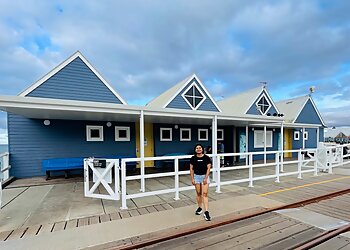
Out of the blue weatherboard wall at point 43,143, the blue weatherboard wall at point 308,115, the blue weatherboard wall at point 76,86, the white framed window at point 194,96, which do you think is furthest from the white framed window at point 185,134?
the blue weatherboard wall at point 308,115

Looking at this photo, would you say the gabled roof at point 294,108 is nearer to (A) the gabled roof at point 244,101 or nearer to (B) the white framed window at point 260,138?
(A) the gabled roof at point 244,101

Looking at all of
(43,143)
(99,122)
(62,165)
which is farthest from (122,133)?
(43,143)

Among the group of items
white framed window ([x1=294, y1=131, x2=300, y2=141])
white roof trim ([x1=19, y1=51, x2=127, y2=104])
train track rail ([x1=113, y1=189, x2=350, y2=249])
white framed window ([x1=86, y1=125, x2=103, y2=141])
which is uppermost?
white roof trim ([x1=19, y1=51, x2=127, y2=104])

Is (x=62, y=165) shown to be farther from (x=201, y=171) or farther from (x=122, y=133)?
(x=201, y=171)

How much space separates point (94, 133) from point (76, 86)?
2.36 meters

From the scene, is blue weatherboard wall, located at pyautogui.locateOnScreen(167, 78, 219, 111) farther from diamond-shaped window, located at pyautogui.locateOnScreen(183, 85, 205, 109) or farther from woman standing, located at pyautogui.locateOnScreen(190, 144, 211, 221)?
woman standing, located at pyautogui.locateOnScreen(190, 144, 211, 221)

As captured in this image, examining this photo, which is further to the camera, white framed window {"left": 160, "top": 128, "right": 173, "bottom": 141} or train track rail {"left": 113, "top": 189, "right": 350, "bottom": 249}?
white framed window {"left": 160, "top": 128, "right": 173, "bottom": 141}

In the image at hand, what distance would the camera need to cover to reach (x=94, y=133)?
9273mm

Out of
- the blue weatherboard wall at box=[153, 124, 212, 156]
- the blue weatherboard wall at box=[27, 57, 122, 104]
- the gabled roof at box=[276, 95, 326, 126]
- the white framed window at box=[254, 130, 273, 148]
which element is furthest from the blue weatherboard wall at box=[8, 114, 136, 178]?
the gabled roof at box=[276, 95, 326, 126]

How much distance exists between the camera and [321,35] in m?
12.6

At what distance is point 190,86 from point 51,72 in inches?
301

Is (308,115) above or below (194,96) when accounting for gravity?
below

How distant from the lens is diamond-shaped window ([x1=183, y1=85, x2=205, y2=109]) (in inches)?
508

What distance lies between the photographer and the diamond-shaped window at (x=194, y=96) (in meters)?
12.9
